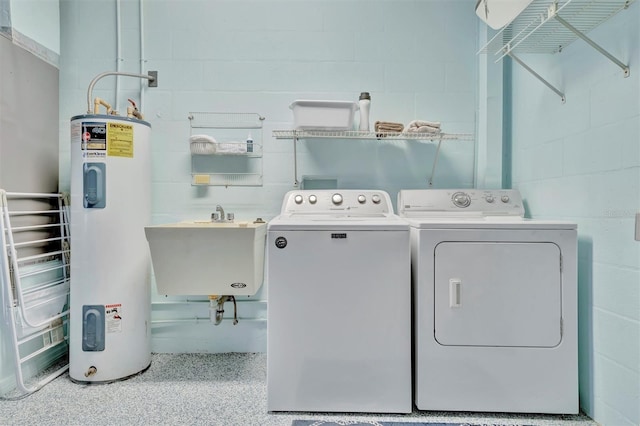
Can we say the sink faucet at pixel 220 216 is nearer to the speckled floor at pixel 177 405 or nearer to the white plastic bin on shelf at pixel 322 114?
the white plastic bin on shelf at pixel 322 114

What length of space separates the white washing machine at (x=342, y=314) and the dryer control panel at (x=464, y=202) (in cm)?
53

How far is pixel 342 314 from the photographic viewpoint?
5.05 feet

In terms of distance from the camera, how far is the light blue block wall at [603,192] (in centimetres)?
135

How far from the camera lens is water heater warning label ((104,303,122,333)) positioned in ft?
5.98

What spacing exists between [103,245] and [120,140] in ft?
1.82

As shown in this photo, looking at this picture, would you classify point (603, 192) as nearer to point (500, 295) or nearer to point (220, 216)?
point (500, 295)

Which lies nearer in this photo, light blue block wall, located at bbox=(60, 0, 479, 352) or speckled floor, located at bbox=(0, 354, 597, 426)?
speckled floor, located at bbox=(0, 354, 597, 426)

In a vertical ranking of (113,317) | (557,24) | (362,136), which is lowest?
(113,317)

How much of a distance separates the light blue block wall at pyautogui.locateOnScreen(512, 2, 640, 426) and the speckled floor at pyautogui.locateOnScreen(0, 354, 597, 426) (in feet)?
0.90

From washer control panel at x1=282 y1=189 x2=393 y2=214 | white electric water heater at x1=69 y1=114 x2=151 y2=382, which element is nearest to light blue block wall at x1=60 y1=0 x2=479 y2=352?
washer control panel at x1=282 y1=189 x2=393 y2=214

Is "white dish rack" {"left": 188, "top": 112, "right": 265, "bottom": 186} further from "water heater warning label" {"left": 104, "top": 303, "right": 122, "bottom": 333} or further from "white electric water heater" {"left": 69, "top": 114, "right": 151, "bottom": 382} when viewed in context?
"water heater warning label" {"left": 104, "top": 303, "right": 122, "bottom": 333}

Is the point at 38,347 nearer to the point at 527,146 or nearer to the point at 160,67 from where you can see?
the point at 160,67

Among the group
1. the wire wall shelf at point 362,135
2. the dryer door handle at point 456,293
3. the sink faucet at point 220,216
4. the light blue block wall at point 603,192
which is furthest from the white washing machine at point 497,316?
the sink faucet at point 220,216

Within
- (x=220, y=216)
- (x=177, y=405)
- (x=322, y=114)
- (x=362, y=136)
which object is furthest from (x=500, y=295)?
(x=177, y=405)
